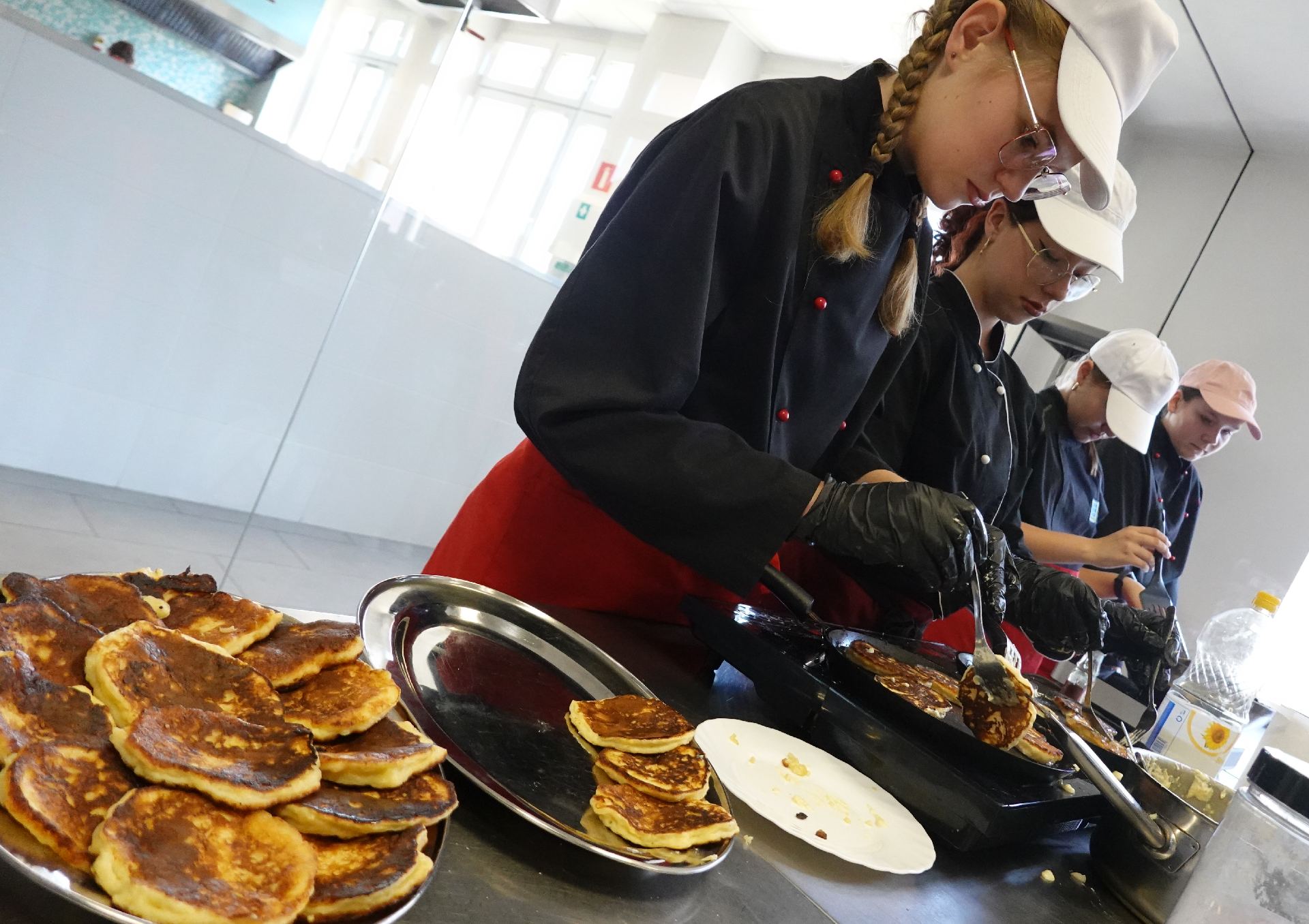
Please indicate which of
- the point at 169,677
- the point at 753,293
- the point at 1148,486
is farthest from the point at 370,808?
the point at 1148,486

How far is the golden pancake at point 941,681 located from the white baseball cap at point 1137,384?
Result: 2081 millimetres

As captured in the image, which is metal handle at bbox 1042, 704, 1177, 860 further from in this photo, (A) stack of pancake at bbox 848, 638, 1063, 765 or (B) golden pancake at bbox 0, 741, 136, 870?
(B) golden pancake at bbox 0, 741, 136, 870

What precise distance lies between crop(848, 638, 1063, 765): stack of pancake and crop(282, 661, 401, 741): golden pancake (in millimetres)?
768

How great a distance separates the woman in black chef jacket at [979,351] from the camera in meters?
2.12

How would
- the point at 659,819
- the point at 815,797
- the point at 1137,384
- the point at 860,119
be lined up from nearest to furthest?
the point at 659,819
the point at 815,797
the point at 860,119
the point at 1137,384

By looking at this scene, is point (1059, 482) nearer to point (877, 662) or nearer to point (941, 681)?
point (941, 681)

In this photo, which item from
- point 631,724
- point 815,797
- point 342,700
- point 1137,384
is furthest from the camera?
point 1137,384

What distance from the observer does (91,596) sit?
2.51ft

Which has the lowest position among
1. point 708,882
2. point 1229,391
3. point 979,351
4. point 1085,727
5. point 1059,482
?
point 708,882

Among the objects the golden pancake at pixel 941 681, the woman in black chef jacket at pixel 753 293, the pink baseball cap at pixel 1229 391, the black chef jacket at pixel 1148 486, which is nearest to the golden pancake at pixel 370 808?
the woman in black chef jacket at pixel 753 293

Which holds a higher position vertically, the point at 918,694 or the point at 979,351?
the point at 979,351

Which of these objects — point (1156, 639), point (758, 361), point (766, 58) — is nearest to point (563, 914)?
point (758, 361)

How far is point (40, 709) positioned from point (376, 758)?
0.22 meters

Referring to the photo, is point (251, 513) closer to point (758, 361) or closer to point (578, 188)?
point (578, 188)
